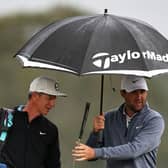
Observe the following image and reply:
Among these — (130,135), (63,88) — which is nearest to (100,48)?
(130,135)

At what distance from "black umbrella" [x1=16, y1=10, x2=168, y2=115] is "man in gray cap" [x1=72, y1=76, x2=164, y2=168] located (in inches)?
12.9

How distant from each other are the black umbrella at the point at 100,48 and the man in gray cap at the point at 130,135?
33cm

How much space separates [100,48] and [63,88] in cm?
837

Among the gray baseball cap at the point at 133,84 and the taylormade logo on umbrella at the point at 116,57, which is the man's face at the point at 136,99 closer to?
the gray baseball cap at the point at 133,84

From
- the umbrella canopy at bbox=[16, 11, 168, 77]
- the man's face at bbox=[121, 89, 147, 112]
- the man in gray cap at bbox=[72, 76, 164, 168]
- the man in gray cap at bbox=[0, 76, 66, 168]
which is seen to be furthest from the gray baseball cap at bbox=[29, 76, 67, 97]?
the man's face at bbox=[121, 89, 147, 112]

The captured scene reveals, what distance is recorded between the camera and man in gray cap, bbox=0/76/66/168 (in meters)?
4.72

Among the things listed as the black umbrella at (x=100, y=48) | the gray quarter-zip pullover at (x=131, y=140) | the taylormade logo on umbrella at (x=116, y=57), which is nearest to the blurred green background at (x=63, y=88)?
the gray quarter-zip pullover at (x=131, y=140)

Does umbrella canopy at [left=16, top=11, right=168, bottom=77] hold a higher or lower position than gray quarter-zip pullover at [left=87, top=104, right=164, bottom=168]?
higher

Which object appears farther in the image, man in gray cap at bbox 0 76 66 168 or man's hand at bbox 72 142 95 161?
man in gray cap at bbox 0 76 66 168

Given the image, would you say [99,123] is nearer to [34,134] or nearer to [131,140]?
[131,140]

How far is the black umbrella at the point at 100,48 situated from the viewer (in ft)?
14.4

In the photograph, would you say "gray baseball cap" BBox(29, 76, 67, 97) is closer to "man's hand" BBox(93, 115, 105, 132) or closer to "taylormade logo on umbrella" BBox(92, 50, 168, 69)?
"man's hand" BBox(93, 115, 105, 132)

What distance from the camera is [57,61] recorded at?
177 inches

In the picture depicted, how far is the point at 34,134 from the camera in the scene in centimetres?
482
